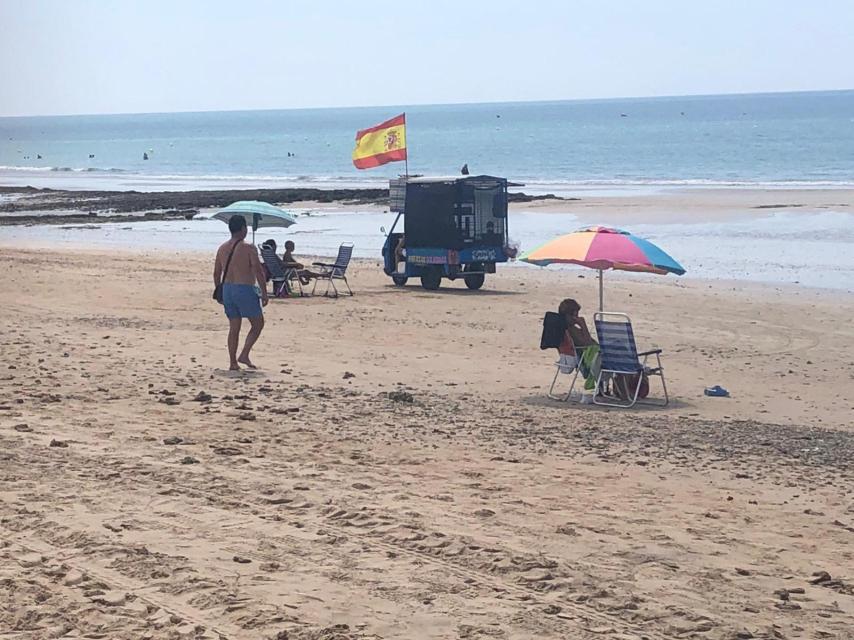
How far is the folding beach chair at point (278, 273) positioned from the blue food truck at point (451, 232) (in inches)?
98.7

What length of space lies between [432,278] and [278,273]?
2884 millimetres

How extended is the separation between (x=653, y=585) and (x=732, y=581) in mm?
378

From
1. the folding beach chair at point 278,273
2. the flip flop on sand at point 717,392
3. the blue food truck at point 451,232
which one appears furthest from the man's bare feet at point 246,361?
the blue food truck at point 451,232

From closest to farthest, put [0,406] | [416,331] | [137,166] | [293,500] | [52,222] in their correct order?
1. [293,500]
2. [0,406]
3. [416,331]
4. [52,222]
5. [137,166]

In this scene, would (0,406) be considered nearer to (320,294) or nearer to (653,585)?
(653,585)

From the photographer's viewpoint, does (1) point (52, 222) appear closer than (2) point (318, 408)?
No

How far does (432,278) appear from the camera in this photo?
2072 centimetres

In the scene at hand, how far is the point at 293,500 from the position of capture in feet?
23.1

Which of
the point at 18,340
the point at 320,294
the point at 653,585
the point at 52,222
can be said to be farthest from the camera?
the point at 52,222

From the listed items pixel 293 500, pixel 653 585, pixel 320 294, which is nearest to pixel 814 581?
pixel 653 585

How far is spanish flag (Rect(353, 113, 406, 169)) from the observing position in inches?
886

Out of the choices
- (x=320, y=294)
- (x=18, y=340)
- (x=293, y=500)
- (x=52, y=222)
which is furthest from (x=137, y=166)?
(x=293, y=500)

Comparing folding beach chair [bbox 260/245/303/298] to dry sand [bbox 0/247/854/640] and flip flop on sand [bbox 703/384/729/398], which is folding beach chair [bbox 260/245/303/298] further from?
flip flop on sand [bbox 703/384/729/398]

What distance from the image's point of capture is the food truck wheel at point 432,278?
20672mm
